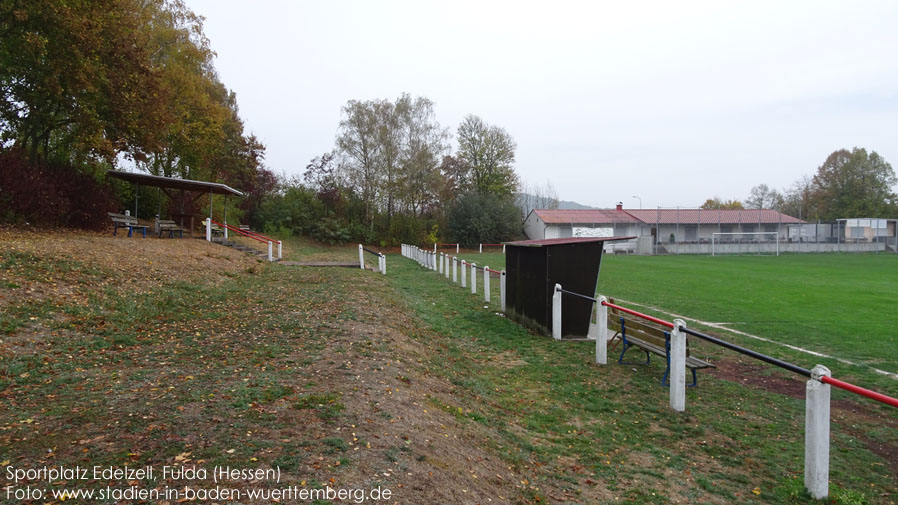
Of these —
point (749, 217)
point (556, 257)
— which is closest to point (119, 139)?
point (556, 257)

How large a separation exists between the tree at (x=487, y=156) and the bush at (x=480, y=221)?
1097cm

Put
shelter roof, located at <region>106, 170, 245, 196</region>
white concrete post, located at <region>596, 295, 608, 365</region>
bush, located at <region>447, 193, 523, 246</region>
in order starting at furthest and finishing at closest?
bush, located at <region>447, 193, 523, 246</region>, shelter roof, located at <region>106, 170, 245, 196</region>, white concrete post, located at <region>596, 295, 608, 365</region>

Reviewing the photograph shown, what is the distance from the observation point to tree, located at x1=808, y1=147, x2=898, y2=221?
67.9m

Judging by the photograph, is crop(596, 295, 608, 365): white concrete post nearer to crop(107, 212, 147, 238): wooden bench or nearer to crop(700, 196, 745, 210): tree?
crop(107, 212, 147, 238): wooden bench

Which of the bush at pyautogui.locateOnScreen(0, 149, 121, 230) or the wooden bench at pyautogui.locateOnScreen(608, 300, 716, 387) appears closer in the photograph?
the wooden bench at pyautogui.locateOnScreen(608, 300, 716, 387)

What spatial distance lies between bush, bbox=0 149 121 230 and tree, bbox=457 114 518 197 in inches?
1971

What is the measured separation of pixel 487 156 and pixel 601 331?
197 feet

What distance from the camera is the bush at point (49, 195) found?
14.0m

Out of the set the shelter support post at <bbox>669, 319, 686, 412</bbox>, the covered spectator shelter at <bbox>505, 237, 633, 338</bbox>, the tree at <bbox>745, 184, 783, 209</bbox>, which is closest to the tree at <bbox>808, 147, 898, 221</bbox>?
the tree at <bbox>745, 184, 783, 209</bbox>

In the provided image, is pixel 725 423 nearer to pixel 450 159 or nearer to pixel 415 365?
pixel 415 365

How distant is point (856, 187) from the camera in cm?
6962

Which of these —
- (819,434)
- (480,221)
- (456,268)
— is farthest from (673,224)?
(819,434)

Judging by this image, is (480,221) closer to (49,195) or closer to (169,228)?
(169,228)

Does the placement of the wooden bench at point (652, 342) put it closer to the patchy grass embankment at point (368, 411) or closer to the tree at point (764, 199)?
the patchy grass embankment at point (368, 411)
